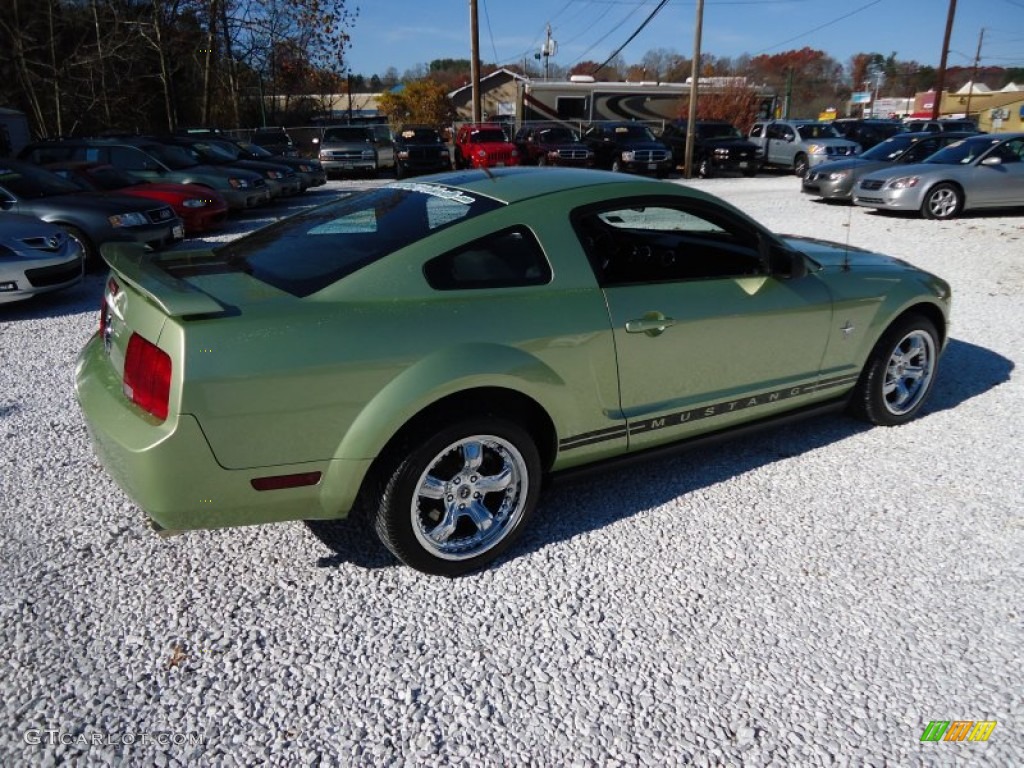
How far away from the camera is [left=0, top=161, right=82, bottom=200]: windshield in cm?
877

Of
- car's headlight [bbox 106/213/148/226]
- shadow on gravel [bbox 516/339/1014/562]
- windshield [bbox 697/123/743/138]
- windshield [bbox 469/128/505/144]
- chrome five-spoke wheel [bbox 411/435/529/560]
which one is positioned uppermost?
windshield [bbox 697/123/743/138]

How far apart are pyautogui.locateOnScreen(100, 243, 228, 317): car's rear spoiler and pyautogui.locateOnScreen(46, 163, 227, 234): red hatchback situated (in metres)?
8.33

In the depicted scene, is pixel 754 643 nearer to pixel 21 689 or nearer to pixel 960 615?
pixel 960 615

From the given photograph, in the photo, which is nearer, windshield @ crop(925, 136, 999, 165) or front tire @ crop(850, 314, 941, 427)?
front tire @ crop(850, 314, 941, 427)

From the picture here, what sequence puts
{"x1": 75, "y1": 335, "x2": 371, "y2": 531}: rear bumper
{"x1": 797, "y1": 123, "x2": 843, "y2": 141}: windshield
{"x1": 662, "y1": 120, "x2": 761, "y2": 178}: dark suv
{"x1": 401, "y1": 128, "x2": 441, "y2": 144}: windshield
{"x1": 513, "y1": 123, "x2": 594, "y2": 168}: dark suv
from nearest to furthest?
{"x1": 75, "y1": 335, "x2": 371, "y2": 531}: rear bumper
{"x1": 513, "y1": 123, "x2": 594, "y2": 168}: dark suv
{"x1": 662, "y1": 120, "x2": 761, "y2": 178}: dark suv
{"x1": 797, "y1": 123, "x2": 843, "y2": 141}: windshield
{"x1": 401, "y1": 128, "x2": 441, "y2": 144}: windshield

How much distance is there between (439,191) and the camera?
3.34 metres

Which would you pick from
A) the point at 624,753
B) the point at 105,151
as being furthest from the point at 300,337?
the point at 105,151

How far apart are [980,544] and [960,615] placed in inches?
23.8

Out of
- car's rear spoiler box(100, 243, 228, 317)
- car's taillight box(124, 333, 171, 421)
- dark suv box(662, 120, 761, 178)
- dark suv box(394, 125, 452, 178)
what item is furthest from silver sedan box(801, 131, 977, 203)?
car's taillight box(124, 333, 171, 421)

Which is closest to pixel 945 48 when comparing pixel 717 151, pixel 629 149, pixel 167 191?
pixel 717 151

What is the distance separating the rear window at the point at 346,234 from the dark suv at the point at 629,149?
1978 cm

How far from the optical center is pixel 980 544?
3.16m

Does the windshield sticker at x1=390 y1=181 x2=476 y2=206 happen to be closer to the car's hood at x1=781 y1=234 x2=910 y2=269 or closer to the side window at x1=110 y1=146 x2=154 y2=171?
the car's hood at x1=781 y1=234 x2=910 y2=269

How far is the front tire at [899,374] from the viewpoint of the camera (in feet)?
13.6
